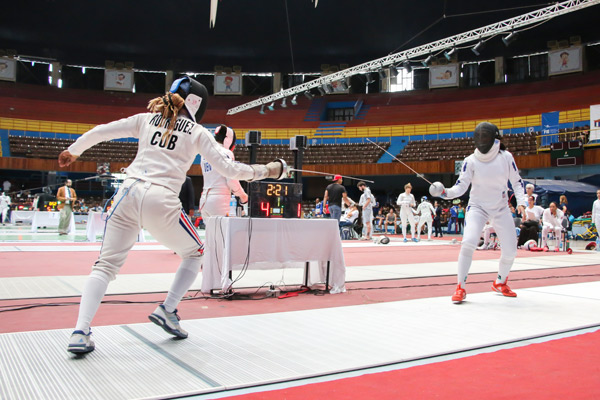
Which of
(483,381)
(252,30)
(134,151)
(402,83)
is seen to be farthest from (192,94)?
(402,83)

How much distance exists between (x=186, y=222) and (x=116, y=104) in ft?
102

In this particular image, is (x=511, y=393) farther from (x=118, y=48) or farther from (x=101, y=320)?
(x=118, y=48)

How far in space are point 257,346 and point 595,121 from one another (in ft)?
67.5

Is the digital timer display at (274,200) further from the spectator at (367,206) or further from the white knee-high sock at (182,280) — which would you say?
the spectator at (367,206)

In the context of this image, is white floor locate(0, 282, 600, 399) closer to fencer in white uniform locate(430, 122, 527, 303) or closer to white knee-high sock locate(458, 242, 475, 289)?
white knee-high sock locate(458, 242, 475, 289)

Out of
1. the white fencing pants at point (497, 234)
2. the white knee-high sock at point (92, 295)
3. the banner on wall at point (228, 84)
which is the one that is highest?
the banner on wall at point (228, 84)

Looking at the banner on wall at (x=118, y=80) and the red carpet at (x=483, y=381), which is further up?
the banner on wall at (x=118, y=80)

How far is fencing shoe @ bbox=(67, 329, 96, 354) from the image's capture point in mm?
2285

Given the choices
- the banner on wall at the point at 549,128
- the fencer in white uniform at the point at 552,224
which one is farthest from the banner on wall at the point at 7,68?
the fencer in white uniform at the point at 552,224

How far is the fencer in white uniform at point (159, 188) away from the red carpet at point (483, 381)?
43.0 inches

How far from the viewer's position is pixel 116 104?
3073 centimetres

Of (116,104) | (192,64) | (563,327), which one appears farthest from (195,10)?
(563,327)

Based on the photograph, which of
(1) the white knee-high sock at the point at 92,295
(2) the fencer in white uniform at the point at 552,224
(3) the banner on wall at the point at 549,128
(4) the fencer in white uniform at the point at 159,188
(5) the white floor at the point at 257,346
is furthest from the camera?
(3) the banner on wall at the point at 549,128

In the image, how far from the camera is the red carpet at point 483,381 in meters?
1.87
